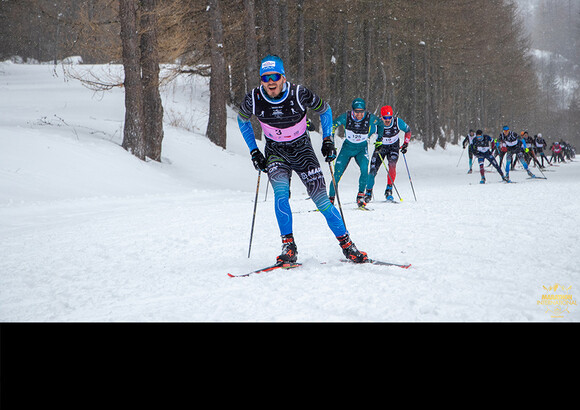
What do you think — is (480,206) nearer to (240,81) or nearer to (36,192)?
(36,192)

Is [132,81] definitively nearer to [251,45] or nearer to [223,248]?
[251,45]

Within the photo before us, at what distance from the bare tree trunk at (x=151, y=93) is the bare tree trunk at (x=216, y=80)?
10.5ft

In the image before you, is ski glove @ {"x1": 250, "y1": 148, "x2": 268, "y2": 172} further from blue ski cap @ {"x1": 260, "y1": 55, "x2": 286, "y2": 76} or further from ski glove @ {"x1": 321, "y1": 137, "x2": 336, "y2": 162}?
blue ski cap @ {"x1": 260, "y1": 55, "x2": 286, "y2": 76}

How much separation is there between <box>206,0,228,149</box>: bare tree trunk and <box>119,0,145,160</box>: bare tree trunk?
175 inches

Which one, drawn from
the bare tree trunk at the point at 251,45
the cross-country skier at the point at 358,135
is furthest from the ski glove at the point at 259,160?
the bare tree trunk at the point at 251,45

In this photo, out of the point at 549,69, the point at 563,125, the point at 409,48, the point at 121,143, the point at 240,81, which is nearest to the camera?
the point at 121,143

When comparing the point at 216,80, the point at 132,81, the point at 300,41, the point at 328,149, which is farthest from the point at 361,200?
the point at 300,41

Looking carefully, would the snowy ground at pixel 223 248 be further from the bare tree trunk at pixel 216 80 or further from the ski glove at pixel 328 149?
the bare tree trunk at pixel 216 80

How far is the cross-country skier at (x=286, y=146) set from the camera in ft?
14.8

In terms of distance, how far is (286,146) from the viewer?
475 cm
